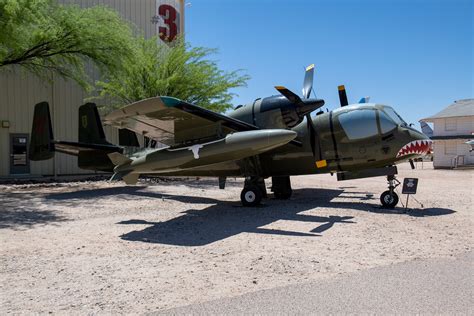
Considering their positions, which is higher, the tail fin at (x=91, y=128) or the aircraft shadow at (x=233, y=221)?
the tail fin at (x=91, y=128)

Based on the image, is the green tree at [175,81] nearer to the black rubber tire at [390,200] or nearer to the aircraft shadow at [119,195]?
the aircraft shadow at [119,195]

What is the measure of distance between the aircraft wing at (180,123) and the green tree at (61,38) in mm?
5776

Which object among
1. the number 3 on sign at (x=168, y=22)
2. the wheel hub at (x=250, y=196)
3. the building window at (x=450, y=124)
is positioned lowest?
the wheel hub at (x=250, y=196)

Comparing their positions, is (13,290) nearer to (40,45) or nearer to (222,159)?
(222,159)

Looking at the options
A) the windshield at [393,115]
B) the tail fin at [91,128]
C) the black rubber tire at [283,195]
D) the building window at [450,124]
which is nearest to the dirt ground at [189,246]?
the black rubber tire at [283,195]

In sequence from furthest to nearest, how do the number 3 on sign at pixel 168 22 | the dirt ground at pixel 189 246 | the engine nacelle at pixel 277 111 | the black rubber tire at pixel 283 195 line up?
the number 3 on sign at pixel 168 22 → the black rubber tire at pixel 283 195 → the engine nacelle at pixel 277 111 → the dirt ground at pixel 189 246

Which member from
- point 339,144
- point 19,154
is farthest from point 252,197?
point 19,154

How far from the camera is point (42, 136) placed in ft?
47.4

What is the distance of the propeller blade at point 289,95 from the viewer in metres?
9.98

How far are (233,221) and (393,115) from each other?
5181mm

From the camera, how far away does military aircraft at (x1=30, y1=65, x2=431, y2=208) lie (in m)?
9.30

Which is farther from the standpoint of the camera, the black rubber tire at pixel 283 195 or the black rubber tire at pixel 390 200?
the black rubber tire at pixel 283 195

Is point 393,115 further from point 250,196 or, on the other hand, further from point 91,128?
point 91,128

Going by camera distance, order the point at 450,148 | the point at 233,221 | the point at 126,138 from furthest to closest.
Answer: the point at 450,148
the point at 126,138
the point at 233,221
